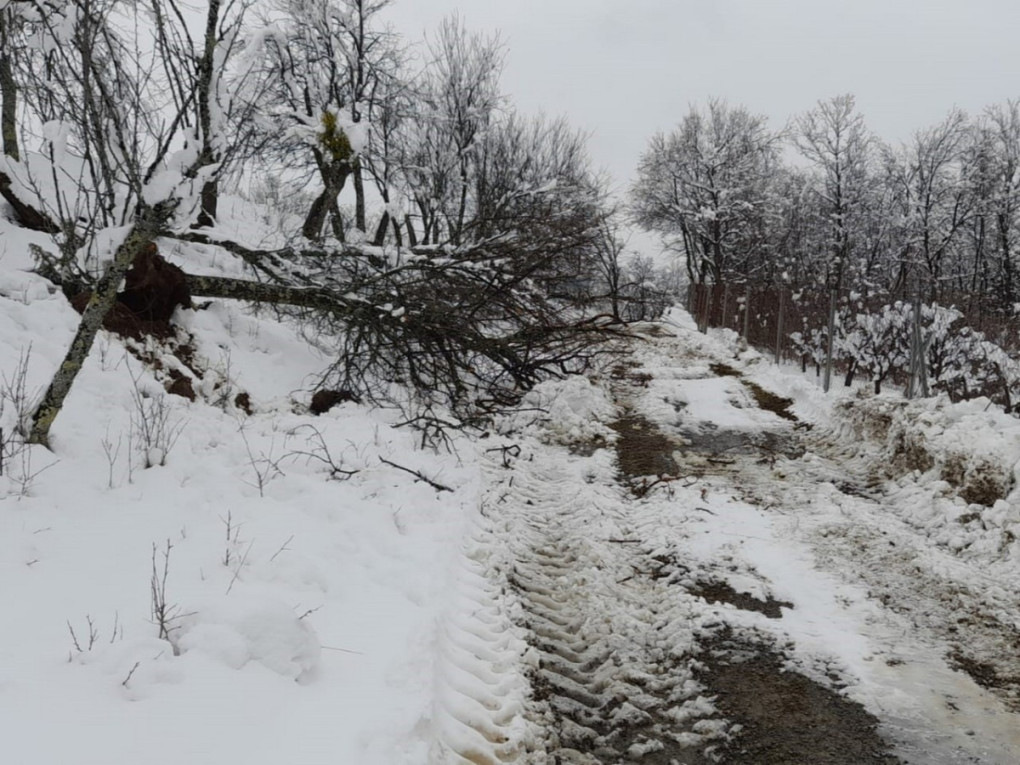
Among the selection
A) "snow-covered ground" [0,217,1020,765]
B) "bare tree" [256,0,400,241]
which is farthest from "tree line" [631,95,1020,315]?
"snow-covered ground" [0,217,1020,765]

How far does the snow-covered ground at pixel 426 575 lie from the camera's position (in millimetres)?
2412

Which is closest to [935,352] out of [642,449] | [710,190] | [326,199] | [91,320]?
[642,449]

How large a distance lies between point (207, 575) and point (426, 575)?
128 cm

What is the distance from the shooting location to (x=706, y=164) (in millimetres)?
30453

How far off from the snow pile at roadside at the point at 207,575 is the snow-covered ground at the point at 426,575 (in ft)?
0.05

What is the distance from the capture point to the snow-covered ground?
2412mm

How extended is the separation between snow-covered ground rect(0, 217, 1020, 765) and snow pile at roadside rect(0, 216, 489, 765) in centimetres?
1

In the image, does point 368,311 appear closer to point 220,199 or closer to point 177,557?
point 177,557

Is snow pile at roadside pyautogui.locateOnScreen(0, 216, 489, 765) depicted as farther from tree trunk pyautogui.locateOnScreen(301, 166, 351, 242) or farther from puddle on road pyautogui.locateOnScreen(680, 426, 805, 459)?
tree trunk pyautogui.locateOnScreen(301, 166, 351, 242)

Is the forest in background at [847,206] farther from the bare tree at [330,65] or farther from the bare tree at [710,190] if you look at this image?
the bare tree at [330,65]

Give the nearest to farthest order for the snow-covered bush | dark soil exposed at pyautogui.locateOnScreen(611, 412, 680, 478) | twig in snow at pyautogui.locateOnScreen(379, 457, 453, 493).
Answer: twig in snow at pyautogui.locateOnScreen(379, 457, 453, 493)
dark soil exposed at pyautogui.locateOnScreen(611, 412, 680, 478)
the snow-covered bush

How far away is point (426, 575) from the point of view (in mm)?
3883

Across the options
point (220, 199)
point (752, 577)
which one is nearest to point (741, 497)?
point (752, 577)

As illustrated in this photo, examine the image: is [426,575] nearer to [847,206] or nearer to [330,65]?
[330,65]
